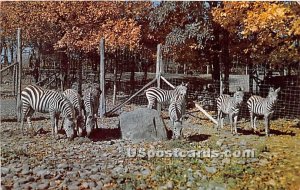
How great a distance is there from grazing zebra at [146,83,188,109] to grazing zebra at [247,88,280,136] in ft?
2.62

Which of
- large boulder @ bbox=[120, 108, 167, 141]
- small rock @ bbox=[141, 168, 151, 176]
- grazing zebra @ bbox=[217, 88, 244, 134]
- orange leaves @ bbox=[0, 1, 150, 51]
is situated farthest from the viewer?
orange leaves @ bbox=[0, 1, 150, 51]

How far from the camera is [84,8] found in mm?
5125

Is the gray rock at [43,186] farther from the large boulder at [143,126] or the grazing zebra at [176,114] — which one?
the grazing zebra at [176,114]

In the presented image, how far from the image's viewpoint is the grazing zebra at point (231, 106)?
4672mm

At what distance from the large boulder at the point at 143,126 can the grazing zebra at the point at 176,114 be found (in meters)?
0.11

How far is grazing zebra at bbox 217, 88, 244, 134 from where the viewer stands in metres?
4.67

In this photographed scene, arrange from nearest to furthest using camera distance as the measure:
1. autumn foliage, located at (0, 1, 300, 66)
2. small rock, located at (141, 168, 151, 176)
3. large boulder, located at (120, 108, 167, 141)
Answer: small rock, located at (141, 168, 151, 176) < large boulder, located at (120, 108, 167, 141) < autumn foliage, located at (0, 1, 300, 66)

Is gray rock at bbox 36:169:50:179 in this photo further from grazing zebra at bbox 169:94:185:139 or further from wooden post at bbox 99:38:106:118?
wooden post at bbox 99:38:106:118

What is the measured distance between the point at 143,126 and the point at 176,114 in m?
0.36

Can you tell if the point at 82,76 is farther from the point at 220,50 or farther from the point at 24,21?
the point at 220,50

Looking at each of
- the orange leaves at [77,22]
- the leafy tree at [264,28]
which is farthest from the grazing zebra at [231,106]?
the orange leaves at [77,22]

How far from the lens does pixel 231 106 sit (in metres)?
4.73

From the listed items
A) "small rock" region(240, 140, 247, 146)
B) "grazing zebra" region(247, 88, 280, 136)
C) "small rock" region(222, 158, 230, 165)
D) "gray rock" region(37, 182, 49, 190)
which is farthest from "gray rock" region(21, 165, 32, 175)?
"grazing zebra" region(247, 88, 280, 136)

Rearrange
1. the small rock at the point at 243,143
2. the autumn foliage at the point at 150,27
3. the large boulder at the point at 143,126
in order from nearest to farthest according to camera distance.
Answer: the small rock at the point at 243,143 < the large boulder at the point at 143,126 < the autumn foliage at the point at 150,27
